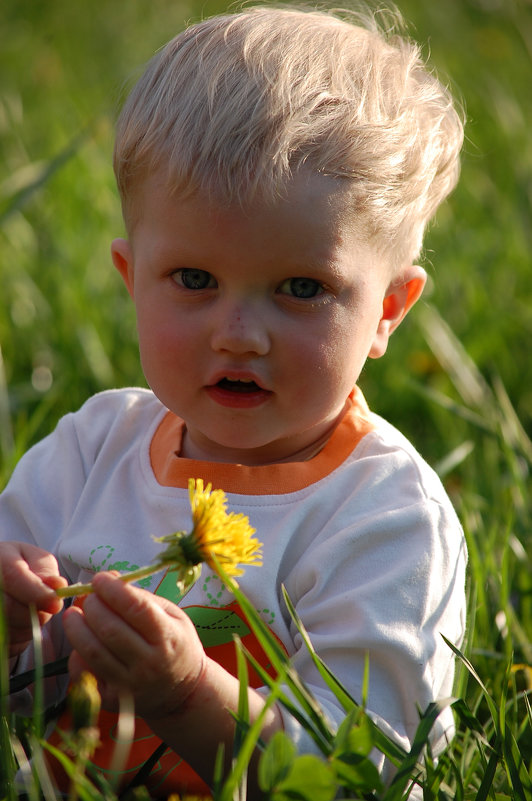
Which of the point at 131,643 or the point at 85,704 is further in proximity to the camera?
the point at 131,643

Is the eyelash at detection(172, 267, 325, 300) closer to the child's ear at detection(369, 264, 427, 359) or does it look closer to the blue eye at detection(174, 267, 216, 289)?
the blue eye at detection(174, 267, 216, 289)

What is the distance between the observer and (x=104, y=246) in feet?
9.69

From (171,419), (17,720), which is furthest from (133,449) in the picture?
(17,720)

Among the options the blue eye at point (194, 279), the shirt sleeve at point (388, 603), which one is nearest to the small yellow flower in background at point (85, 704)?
the shirt sleeve at point (388, 603)

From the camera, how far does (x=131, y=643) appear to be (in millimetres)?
1028

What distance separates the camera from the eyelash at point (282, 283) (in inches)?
50.6

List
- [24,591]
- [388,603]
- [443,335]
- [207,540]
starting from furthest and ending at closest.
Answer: [443,335] < [388,603] < [24,591] < [207,540]

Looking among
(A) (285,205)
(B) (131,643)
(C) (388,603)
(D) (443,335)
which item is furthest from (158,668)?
(D) (443,335)

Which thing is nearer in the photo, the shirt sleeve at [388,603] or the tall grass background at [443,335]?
the shirt sleeve at [388,603]

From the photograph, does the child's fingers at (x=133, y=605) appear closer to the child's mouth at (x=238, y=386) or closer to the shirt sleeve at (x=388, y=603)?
the shirt sleeve at (x=388, y=603)

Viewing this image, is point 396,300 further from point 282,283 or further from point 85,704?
point 85,704

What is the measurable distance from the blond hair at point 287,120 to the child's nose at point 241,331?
0.14 meters

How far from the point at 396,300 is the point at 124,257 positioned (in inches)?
16.5

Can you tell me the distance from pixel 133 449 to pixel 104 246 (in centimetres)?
154
